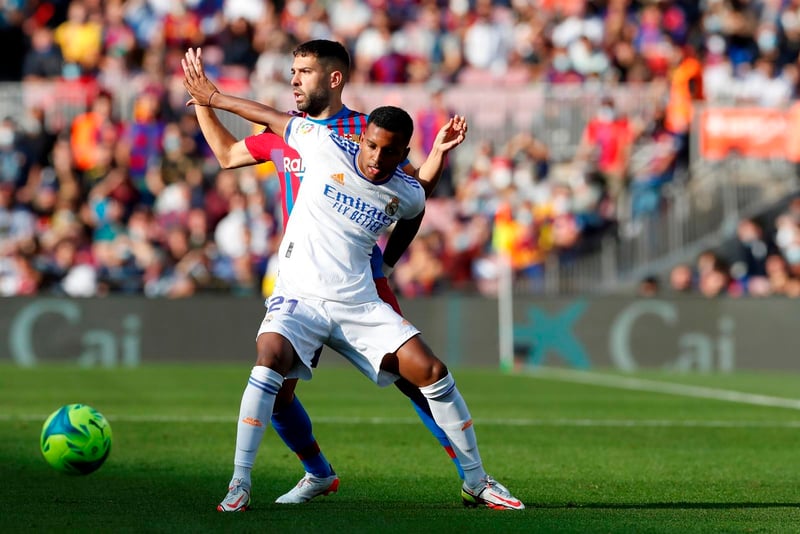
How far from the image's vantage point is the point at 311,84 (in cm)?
773

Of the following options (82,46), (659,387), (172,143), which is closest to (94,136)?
(172,143)

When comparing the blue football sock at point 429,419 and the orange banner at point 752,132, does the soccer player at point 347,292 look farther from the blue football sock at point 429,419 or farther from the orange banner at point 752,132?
the orange banner at point 752,132

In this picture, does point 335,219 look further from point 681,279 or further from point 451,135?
point 681,279

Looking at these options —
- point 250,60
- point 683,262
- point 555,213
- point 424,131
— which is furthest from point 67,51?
point 683,262

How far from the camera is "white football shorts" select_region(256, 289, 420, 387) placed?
727cm

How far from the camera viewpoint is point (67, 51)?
25.2 m

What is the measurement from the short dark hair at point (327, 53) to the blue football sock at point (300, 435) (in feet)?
5.97

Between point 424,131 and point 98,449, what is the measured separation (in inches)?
638

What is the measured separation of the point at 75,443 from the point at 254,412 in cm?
140

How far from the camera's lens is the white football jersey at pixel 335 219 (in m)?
7.36

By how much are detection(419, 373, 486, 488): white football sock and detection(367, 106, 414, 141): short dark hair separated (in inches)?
50.8

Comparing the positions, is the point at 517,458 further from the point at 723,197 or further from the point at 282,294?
the point at 723,197

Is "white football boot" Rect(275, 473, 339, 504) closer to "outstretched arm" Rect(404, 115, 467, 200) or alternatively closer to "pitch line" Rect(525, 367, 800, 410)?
"outstretched arm" Rect(404, 115, 467, 200)

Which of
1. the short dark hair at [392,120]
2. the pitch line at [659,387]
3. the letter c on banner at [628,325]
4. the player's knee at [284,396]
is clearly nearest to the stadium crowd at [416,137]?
the letter c on banner at [628,325]
